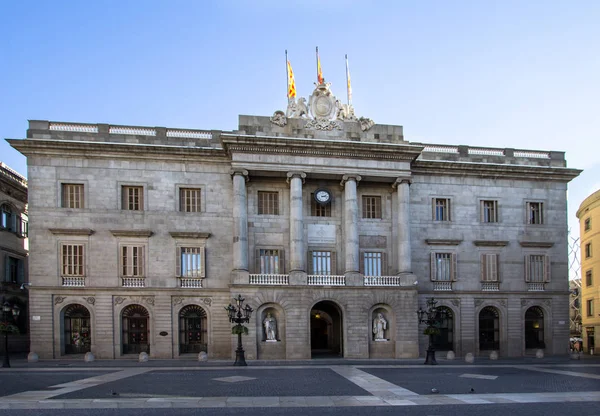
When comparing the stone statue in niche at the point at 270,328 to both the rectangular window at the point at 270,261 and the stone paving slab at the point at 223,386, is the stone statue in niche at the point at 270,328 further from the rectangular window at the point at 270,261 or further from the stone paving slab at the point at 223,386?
the stone paving slab at the point at 223,386

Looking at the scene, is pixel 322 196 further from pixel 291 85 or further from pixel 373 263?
pixel 291 85

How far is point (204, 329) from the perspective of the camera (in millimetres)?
40188

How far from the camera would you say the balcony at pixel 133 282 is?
39.1m

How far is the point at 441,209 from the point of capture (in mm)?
44312

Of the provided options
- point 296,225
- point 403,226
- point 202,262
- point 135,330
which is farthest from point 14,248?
point 403,226

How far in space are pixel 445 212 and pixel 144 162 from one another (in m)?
23.5

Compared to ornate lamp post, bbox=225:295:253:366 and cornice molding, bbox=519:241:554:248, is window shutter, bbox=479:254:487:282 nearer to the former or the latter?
cornice molding, bbox=519:241:554:248

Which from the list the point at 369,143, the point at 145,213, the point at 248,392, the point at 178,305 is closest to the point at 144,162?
the point at 145,213

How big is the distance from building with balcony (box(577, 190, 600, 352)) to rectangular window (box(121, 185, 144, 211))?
42.7 m

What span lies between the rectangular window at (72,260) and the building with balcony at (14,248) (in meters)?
9.58

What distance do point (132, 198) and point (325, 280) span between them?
15.1 meters

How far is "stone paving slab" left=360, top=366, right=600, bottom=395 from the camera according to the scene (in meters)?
22.7

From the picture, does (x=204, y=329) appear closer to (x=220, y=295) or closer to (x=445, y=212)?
(x=220, y=295)

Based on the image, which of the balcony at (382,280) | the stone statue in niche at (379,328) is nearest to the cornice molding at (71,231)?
the balcony at (382,280)
